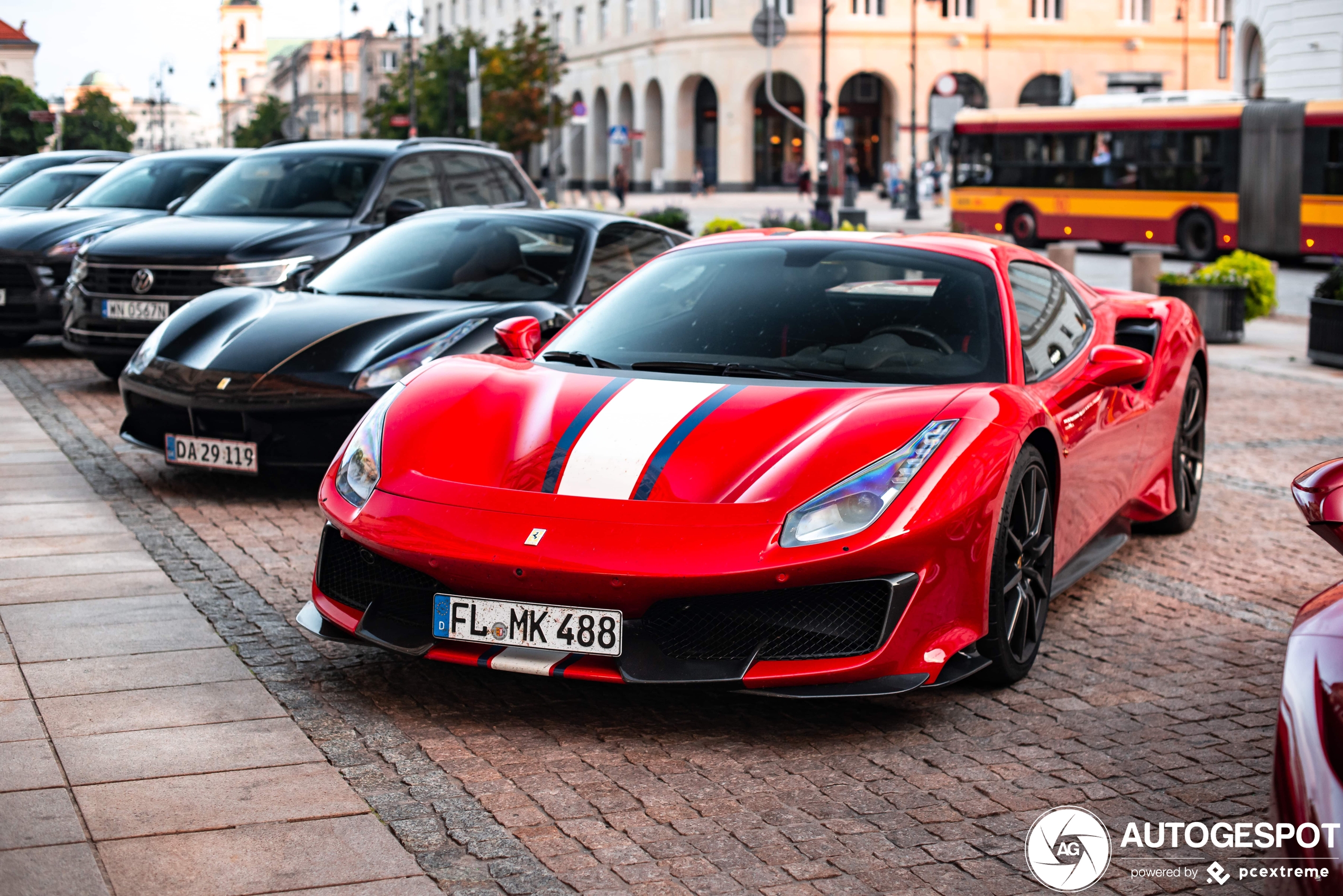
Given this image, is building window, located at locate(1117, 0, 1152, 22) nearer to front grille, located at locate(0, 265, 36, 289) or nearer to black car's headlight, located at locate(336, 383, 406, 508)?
front grille, located at locate(0, 265, 36, 289)

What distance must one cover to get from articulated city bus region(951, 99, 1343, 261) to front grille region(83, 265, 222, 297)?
67.5ft

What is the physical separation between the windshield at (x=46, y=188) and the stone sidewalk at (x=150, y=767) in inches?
428

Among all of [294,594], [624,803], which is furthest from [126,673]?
[624,803]

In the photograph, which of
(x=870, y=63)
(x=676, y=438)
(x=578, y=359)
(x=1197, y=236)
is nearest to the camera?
(x=676, y=438)

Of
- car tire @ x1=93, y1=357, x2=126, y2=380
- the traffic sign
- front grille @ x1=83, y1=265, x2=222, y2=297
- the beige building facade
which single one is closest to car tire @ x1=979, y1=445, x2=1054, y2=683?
front grille @ x1=83, y1=265, x2=222, y2=297

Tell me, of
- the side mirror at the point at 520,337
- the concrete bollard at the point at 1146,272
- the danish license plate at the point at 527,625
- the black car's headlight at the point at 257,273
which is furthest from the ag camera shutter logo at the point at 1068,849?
the concrete bollard at the point at 1146,272

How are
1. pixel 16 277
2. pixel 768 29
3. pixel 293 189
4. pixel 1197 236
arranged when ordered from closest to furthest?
1. pixel 293 189
2. pixel 16 277
3. pixel 1197 236
4. pixel 768 29

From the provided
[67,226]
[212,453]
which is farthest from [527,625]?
[67,226]

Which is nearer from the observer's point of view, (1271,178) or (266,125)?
(1271,178)

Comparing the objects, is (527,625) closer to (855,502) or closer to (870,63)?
(855,502)

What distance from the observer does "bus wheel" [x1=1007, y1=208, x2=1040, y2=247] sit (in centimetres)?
3103

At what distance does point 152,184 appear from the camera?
541 inches

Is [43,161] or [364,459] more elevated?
[43,161]

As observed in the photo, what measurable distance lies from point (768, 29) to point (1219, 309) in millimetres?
15517
